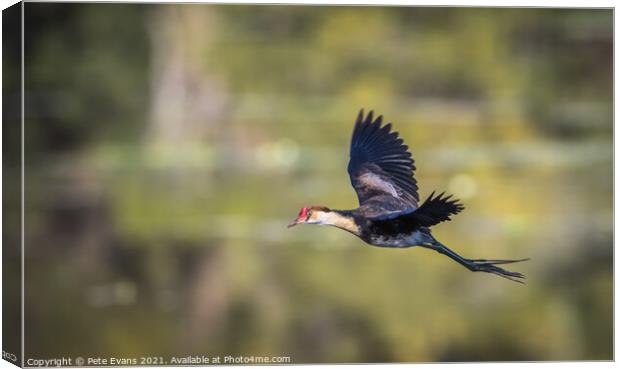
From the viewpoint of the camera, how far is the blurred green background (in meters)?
5.12

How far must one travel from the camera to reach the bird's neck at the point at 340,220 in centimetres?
323

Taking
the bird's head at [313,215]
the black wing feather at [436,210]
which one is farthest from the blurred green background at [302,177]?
the black wing feather at [436,210]

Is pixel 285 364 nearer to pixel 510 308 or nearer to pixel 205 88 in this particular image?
pixel 510 308

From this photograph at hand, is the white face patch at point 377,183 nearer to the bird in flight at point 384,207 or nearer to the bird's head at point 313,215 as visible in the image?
the bird in flight at point 384,207

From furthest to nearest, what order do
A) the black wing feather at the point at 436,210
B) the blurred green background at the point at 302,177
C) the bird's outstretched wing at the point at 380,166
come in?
the blurred green background at the point at 302,177 < the bird's outstretched wing at the point at 380,166 < the black wing feather at the point at 436,210

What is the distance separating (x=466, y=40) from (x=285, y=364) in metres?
2.41

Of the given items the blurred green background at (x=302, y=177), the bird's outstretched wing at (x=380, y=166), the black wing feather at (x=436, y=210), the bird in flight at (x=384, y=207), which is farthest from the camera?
the blurred green background at (x=302, y=177)

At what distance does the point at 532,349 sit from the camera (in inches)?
192

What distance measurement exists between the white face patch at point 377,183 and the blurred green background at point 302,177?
4.67 ft

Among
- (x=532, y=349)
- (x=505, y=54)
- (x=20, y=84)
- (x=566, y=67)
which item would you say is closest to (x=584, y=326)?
(x=532, y=349)

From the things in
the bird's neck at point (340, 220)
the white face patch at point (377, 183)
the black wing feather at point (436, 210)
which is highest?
the white face patch at point (377, 183)

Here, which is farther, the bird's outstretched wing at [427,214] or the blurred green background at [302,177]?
the blurred green background at [302,177]

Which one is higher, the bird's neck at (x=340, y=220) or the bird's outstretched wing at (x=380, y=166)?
the bird's outstretched wing at (x=380, y=166)

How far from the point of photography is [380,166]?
3443 millimetres
